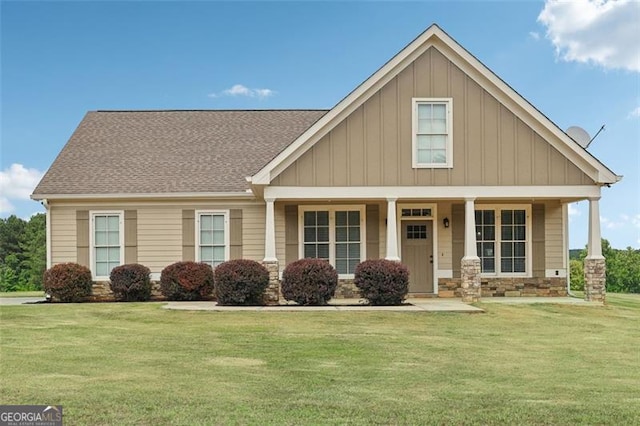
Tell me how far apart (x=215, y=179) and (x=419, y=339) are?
1061cm

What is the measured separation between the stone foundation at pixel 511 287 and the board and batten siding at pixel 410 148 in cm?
347

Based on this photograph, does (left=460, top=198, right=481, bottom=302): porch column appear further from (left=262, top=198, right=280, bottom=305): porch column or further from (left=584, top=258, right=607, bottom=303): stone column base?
(left=262, top=198, right=280, bottom=305): porch column

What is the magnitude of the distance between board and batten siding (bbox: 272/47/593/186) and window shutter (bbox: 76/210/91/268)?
21.3 feet

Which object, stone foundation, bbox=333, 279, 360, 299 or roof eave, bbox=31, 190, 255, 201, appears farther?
roof eave, bbox=31, 190, 255, 201

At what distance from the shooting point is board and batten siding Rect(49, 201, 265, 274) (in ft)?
67.2

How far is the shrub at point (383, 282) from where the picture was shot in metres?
16.9

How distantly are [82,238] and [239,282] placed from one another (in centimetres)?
622

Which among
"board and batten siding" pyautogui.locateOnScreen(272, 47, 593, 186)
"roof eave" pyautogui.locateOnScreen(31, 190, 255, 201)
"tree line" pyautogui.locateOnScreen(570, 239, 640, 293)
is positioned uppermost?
"board and batten siding" pyautogui.locateOnScreen(272, 47, 593, 186)

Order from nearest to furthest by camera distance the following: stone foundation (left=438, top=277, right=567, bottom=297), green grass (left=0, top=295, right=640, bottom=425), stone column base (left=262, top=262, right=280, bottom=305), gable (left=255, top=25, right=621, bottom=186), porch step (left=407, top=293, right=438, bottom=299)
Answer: green grass (left=0, top=295, right=640, bottom=425) < stone column base (left=262, top=262, right=280, bottom=305) < gable (left=255, top=25, right=621, bottom=186) < porch step (left=407, top=293, right=438, bottom=299) < stone foundation (left=438, top=277, right=567, bottom=297)

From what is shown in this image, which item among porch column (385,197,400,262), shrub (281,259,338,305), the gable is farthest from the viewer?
the gable

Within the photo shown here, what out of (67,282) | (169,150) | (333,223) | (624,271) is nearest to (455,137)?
(333,223)

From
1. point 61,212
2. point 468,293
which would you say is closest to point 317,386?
point 468,293

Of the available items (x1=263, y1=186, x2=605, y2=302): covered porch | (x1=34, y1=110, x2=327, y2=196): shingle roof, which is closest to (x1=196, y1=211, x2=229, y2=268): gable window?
(x1=34, y1=110, x2=327, y2=196): shingle roof

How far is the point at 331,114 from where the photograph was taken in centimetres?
1800
